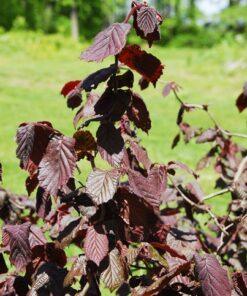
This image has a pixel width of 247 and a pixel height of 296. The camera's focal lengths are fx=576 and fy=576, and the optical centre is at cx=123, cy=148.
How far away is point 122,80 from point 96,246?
358 millimetres

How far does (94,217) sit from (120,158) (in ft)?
0.56

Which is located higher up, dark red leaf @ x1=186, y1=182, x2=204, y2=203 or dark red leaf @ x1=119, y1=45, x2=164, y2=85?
dark red leaf @ x1=119, y1=45, x2=164, y2=85

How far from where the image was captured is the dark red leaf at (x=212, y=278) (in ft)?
3.73

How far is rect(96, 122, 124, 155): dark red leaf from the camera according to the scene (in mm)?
1171

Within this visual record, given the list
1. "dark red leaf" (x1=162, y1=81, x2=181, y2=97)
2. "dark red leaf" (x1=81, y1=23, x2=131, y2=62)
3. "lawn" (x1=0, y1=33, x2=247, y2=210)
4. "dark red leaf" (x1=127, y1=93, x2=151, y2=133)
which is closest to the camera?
"dark red leaf" (x1=81, y1=23, x2=131, y2=62)

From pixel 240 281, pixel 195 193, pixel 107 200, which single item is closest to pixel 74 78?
pixel 195 193

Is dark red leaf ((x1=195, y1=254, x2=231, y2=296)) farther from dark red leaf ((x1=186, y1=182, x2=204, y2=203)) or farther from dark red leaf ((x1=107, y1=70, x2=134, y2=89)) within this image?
dark red leaf ((x1=186, y1=182, x2=204, y2=203))

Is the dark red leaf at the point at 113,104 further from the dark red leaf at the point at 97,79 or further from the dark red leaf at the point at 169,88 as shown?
the dark red leaf at the point at 169,88

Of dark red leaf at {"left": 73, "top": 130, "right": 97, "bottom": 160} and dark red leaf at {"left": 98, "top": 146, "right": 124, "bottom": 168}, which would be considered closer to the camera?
dark red leaf at {"left": 98, "top": 146, "right": 124, "bottom": 168}

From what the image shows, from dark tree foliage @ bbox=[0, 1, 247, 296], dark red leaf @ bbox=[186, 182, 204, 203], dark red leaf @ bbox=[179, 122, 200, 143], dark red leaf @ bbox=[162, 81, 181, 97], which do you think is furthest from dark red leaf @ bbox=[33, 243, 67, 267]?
dark red leaf @ bbox=[179, 122, 200, 143]

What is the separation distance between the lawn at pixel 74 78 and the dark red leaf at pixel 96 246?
2727mm

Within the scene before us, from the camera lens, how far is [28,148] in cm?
114

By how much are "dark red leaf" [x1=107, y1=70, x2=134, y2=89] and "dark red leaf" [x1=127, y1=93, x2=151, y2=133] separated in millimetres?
77

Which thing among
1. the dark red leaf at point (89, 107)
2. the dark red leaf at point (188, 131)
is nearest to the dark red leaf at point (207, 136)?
the dark red leaf at point (188, 131)
